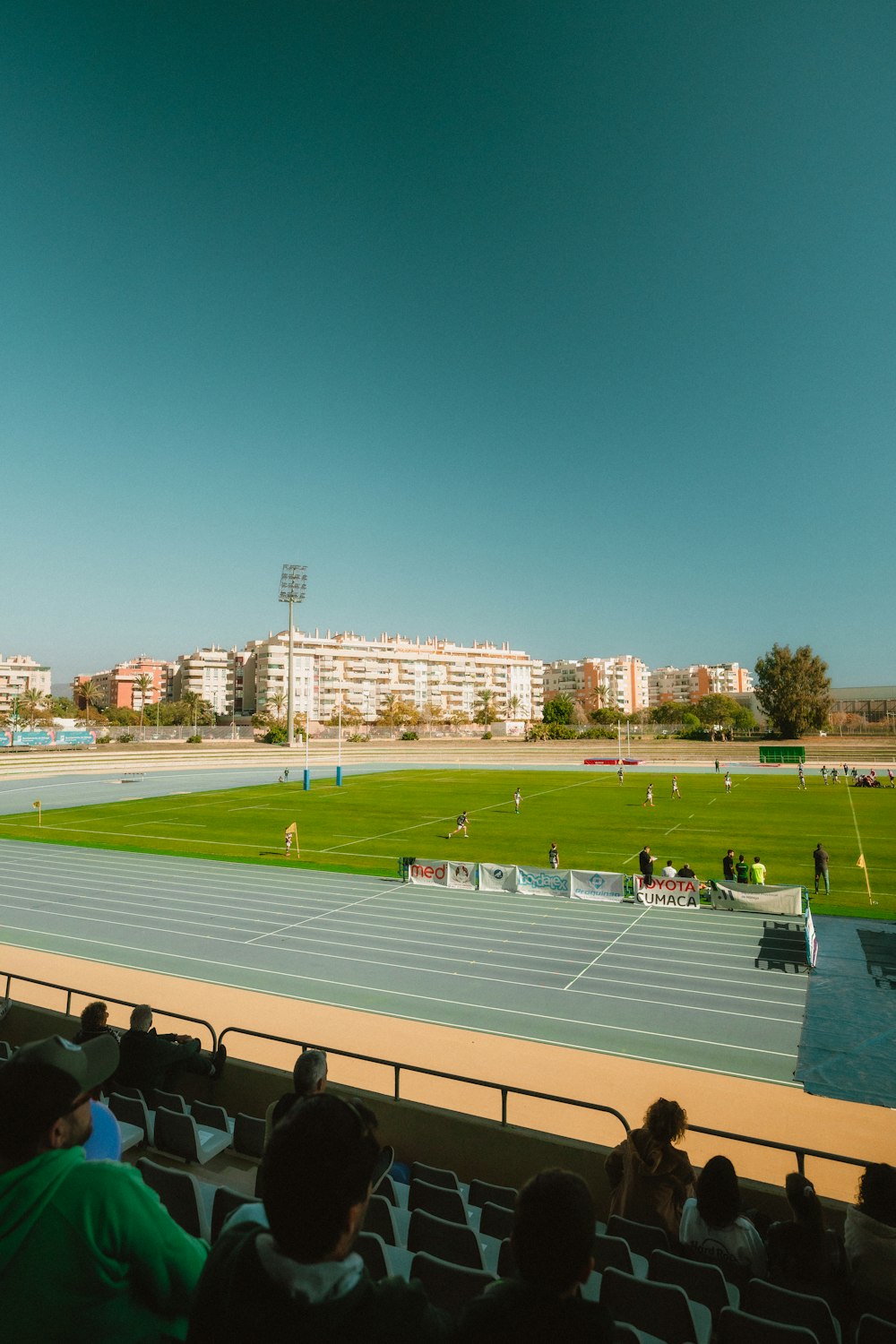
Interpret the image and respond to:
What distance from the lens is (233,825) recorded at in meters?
39.3

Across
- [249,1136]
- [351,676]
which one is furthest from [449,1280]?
[351,676]

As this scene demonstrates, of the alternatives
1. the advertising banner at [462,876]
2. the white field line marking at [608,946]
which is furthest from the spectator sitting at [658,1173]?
the advertising banner at [462,876]

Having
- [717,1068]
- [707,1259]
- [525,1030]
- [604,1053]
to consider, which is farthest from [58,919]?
[707,1259]

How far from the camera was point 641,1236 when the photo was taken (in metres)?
4.78

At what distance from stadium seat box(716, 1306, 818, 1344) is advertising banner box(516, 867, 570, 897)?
70.2ft

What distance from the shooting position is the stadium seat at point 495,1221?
502 centimetres

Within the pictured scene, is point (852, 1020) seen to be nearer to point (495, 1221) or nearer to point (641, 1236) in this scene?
point (641, 1236)

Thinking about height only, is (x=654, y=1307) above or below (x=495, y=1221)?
above

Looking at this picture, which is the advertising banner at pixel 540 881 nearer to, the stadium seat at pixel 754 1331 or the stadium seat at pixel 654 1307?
the stadium seat at pixel 654 1307

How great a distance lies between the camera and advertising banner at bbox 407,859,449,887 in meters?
25.4

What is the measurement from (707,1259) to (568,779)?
2528 inches

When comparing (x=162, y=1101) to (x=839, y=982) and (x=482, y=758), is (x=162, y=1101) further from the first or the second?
(x=482, y=758)

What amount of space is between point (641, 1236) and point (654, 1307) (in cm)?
143

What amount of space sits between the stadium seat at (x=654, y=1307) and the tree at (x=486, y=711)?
5927 inches
